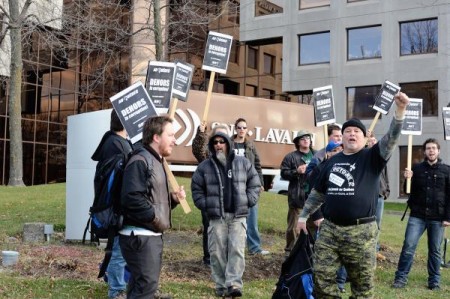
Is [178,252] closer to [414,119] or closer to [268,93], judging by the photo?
[414,119]

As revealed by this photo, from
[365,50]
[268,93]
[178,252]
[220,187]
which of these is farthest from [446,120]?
[268,93]

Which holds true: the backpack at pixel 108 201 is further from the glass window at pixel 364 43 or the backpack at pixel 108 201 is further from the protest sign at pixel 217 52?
the glass window at pixel 364 43

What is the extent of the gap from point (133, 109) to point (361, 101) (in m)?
30.5

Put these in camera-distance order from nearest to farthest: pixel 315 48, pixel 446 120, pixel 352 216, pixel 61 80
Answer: pixel 352 216
pixel 446 120
pixel 61 80
pixel 315 48

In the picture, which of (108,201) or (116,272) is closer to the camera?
(108,201)

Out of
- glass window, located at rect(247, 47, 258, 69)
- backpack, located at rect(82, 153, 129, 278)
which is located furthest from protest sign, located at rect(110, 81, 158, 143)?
glass window, located at rect(247, 47, 258, 69)

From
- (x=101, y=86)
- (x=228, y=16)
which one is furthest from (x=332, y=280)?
(x=228, y=16)

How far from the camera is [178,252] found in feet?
31.8

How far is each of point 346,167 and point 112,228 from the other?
215 centimetres

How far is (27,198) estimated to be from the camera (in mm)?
16906

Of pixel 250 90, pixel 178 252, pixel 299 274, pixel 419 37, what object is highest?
pixel 419 37

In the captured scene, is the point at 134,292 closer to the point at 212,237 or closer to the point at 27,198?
the point at 212,237

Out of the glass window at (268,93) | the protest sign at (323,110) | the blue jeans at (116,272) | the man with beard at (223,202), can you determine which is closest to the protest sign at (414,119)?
the protest sign at (323,110)

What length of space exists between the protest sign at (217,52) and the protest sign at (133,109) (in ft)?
11.6
